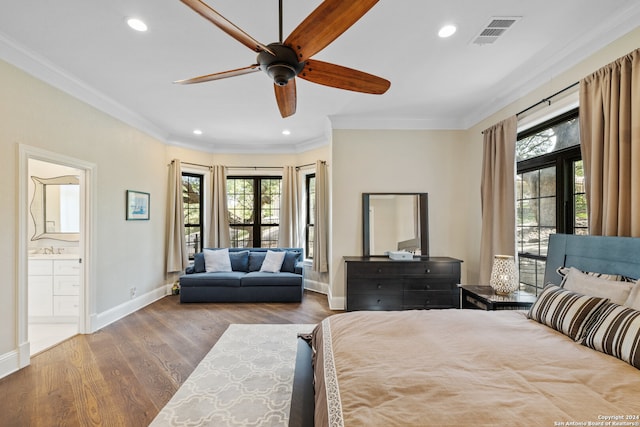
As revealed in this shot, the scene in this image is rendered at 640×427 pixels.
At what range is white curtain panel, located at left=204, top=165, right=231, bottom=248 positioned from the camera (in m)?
5.69

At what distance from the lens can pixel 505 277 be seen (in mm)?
2699

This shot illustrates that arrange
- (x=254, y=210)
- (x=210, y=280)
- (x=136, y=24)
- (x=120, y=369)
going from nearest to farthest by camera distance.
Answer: (x=136, y=24)
(x=120, y=369)
(x=210, y=280)
(x=254, y=210)

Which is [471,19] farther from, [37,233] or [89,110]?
[37,233]

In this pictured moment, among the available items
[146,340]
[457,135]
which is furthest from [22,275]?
[457,135]

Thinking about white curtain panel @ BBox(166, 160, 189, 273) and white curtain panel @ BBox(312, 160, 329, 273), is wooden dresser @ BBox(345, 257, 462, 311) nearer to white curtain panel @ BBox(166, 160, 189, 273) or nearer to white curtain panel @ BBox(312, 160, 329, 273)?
white curtain panel @ BBox(312, 160, 329, 273)

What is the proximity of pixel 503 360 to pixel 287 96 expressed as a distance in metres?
2.02

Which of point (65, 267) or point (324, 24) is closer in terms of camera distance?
point (324, 24)

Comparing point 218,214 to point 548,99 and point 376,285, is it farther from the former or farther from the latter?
point 548,99

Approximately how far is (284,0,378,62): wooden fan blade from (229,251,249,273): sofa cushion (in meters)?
4.29

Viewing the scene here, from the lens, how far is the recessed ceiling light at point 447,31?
228 cm

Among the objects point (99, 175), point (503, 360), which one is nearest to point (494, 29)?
point (503, 360)

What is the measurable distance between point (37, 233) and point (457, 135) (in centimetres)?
620

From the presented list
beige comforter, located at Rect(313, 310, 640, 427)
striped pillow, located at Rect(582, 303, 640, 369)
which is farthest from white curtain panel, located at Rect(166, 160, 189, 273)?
striped pillow, located at Rect(582, 303, 640, 369)

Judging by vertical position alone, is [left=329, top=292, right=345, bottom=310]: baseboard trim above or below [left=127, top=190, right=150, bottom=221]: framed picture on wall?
below
